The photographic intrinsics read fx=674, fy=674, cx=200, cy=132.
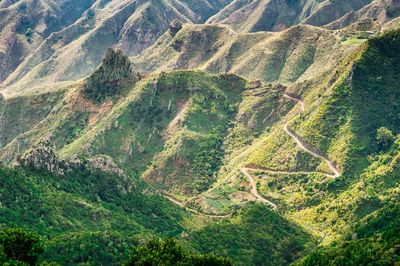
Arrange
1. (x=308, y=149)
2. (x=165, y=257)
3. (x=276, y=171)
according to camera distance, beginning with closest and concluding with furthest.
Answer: (x=165, y=257) → (x=276, y=171) → (x=308, y=149)

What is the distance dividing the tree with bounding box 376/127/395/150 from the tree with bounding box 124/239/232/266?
85.4 metres

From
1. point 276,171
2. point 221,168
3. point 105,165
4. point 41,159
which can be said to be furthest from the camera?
point 221,168

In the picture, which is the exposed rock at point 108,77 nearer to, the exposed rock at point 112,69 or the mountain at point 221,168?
the exposed rock at point 112,69

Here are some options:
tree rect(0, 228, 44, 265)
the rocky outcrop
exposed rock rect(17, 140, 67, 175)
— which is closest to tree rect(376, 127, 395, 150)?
the rocky outcrop

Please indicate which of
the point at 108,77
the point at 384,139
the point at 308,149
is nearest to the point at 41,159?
the point at 308,149

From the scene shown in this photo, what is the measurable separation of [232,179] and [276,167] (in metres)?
10.8

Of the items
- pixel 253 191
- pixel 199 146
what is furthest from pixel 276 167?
pixel 199 146

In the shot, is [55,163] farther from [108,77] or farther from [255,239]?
[108,77]

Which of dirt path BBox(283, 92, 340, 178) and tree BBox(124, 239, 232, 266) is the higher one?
tree BBox(124, 239, 232, 266)

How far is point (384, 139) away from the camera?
15362 centimetres

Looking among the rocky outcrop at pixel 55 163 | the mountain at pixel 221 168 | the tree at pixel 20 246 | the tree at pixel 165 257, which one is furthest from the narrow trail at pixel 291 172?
the tree at pixel 20 246

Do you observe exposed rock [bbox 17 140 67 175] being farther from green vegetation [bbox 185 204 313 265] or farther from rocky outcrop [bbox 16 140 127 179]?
green vegetation [bbox 185 204 313 265]

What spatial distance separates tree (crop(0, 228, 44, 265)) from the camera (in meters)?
72.3

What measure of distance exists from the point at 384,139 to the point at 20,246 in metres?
102
